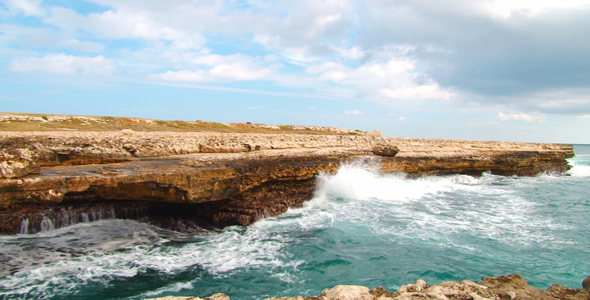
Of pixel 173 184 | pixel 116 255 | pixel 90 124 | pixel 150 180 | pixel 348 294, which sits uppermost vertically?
pixel 90 124

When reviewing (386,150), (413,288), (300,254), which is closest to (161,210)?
(300,254)

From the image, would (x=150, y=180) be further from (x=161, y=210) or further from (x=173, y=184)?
(x=161, y=210)

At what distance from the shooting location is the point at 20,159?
6.89 metres

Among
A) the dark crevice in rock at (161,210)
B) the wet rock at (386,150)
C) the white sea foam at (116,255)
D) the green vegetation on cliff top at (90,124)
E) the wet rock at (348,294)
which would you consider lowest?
the white sea foam at (116,255)

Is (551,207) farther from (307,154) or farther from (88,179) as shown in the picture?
(88,179)

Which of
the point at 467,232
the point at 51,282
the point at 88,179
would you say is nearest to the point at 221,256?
the point at 51,282

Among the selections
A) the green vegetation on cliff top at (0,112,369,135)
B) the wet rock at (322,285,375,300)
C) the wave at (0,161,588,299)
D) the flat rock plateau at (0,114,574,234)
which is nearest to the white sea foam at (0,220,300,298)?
the wave at (0,161,588,299)

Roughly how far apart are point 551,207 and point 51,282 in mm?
15360

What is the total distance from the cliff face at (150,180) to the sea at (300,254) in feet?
1.65

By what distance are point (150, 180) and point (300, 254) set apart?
12.8 feet

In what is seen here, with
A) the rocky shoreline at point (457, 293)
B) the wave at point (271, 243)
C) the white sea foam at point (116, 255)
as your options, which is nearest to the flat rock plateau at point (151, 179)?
the wave at point (271, 243)

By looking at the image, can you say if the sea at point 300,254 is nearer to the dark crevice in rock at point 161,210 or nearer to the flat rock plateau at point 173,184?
the dark crevice in rock at point 161,210

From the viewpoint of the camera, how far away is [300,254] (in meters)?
6.95

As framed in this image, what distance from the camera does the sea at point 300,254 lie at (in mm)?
5566
